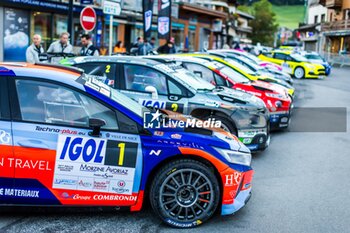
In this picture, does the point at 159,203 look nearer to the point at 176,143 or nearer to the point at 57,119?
the point at 176,143

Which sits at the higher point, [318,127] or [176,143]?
[176,143]

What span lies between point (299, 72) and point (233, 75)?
1740 centimetres

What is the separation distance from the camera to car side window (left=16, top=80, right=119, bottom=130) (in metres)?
4.39

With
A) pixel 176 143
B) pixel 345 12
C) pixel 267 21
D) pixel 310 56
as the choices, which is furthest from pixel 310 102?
pixel 267 21

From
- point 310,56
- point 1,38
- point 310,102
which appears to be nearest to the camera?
point 310,102

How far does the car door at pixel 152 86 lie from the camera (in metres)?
7.48

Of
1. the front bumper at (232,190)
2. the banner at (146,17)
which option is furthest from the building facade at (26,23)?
the front bumper at (232,190)

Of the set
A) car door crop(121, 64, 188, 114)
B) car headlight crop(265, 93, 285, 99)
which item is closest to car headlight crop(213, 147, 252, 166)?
car door crop(121, 64, 188, 114)

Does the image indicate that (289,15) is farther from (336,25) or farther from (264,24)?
(336,25)

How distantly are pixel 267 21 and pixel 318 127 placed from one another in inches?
3375

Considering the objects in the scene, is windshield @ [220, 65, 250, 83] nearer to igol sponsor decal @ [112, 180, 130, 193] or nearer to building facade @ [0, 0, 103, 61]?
igol sponsor decal @ [112, 180, 130, 193]

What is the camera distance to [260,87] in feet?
33.9

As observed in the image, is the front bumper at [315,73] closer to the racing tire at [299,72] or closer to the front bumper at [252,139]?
the racing tire at [299,72]

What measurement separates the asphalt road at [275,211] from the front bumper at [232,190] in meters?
0.19
